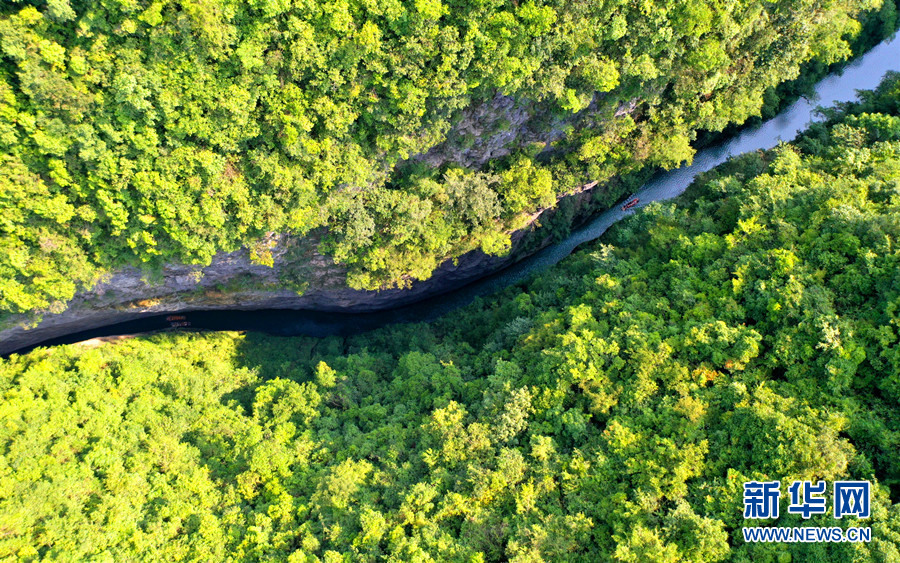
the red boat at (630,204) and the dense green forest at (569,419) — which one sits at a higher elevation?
the red boat at (630,204)

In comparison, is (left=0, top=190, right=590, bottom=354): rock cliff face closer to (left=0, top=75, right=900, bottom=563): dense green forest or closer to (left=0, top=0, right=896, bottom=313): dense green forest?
(left=0, top=0, right=896, bottom=313): dense green forest

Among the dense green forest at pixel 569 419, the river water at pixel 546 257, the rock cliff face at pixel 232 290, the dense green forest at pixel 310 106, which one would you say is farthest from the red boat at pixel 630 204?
the dense green forest at pixel 310 106

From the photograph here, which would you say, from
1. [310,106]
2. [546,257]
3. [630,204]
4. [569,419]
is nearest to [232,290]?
[310,106]

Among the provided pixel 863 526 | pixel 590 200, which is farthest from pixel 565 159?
pixel 863 526

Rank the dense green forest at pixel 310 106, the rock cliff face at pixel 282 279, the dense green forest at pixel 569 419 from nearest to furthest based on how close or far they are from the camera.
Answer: the dense green forest at pixel 310 106
the dense green forest at pixel 569 419
the rock cliff face at pixel 282 279

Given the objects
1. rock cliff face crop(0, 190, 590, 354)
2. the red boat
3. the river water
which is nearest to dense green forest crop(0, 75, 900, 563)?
rock cliff face crop(0, 190, 590, 354)

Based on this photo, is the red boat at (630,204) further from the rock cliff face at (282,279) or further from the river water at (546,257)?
the rock cliff face at (282,279)

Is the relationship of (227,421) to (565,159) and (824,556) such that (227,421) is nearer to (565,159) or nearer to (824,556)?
(565,159)
